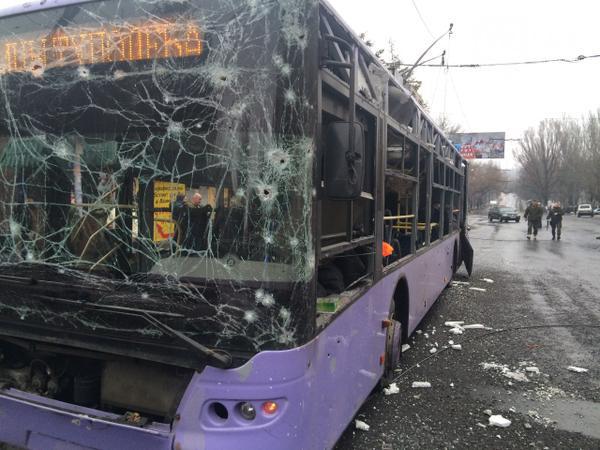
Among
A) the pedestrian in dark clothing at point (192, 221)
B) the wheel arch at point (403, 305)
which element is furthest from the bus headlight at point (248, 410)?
the wheel arch at point (403, 305)

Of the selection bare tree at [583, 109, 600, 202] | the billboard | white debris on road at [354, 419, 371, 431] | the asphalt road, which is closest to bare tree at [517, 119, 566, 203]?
bare tree at [583, 109, 600, 202]

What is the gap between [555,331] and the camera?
21.0 ft

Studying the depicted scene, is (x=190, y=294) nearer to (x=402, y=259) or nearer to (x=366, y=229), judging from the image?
(x=366, y=229)

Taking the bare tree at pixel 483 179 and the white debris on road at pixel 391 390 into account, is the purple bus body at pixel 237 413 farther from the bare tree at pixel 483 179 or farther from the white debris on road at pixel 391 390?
the bare tree at pixel 483 179

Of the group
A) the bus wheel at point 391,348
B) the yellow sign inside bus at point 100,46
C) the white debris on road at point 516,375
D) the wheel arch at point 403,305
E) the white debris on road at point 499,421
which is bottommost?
the white debris on road at point 499,421

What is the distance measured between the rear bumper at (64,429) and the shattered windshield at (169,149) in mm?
612

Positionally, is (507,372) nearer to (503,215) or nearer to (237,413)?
(237,413)

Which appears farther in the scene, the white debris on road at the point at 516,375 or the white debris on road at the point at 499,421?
the white debris on road at the point at 516,375

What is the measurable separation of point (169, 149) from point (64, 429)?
1.51 m

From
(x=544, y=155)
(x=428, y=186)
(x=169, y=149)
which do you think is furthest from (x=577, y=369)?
(x=544, y=155)

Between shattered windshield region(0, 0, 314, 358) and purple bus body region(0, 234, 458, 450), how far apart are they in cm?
19

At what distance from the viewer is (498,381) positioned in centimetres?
461

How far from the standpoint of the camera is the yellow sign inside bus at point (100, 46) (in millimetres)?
2188

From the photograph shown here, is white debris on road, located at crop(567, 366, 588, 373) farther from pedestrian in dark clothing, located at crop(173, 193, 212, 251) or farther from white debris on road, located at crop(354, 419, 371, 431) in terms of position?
pedestrian in dark clothing, located at crop(173, 193, 212, 251)
